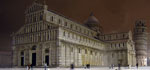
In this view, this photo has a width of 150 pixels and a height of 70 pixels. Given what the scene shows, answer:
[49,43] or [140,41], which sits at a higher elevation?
[140,41]

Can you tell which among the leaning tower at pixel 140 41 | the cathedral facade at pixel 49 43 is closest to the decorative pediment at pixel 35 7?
the cathedral facade at pixel 49 43

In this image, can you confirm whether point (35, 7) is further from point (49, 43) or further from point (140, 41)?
point (140, 41)

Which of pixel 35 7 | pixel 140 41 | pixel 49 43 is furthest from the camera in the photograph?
pixel 140 41

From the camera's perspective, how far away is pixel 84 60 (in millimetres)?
64562

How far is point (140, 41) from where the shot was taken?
101875 millimetres

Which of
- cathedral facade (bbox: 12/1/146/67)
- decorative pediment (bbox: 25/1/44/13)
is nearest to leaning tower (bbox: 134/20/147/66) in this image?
cathedral facade (bbox: 12/1/146/67)

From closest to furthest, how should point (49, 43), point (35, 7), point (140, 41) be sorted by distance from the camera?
point (49, 43) → point (35, 7) → point (140, 41)

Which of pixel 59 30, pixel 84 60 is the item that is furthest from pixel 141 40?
pixel 59 30

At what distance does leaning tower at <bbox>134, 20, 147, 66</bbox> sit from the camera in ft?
333

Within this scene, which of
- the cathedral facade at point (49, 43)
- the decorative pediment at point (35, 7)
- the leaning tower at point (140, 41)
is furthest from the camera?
the leaning tower at point (140, 41)

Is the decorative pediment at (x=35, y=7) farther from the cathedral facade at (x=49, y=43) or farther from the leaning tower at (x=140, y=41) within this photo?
the leaning tower at (x=140, y=41)

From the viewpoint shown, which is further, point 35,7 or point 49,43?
point 35,7

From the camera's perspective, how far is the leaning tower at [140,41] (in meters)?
101

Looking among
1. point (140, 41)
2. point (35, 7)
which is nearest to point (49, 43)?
point (35, 7)
